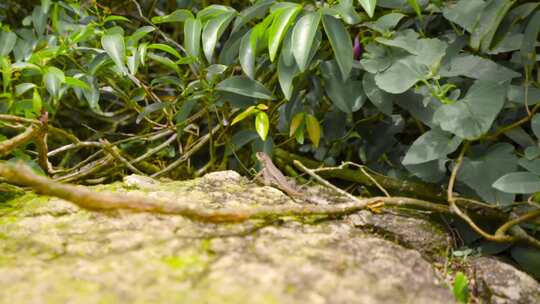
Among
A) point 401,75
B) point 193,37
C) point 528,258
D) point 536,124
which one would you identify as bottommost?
point 528,258

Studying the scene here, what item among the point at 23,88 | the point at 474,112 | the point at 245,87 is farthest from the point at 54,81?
the point at 474,112

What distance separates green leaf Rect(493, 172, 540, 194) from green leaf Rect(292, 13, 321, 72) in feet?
1.37

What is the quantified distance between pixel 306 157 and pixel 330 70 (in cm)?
44

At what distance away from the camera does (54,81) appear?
1.22 metres

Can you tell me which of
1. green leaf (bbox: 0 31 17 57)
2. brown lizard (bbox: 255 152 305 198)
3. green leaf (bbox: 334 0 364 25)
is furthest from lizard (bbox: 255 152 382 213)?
green leaf (bbox: 0 31 17 57)

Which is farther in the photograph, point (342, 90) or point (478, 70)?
point (342, 90)

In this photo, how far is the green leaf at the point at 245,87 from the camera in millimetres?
1218

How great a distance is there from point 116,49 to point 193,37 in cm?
19

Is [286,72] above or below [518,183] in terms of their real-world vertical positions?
above

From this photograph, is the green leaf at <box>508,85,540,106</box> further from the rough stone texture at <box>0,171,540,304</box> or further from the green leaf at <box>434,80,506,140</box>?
the rough stone texture at <box>0,171,540,304</box>

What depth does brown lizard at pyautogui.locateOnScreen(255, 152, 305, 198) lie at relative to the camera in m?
1.08

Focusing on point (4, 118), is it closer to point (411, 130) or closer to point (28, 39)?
point (28, 39)

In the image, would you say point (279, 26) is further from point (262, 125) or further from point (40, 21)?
point (40, 21)

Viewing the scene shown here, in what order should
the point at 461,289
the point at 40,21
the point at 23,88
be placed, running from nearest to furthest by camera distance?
the point at 461,289
the point at 23,88
the point at 40,21
